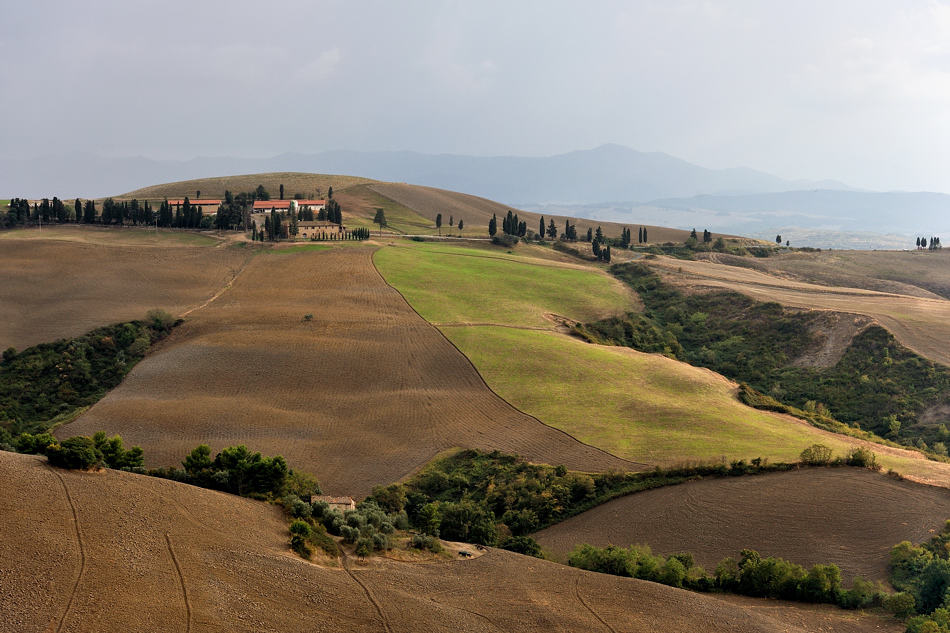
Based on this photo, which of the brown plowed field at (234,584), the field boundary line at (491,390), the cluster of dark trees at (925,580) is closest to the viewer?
the brown plowed field at (234,584)

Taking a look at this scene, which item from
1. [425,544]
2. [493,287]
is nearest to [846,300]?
[493,287]

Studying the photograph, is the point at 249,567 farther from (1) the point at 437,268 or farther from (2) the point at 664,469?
(1) the point at 437,268

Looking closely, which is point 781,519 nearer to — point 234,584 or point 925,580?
point 925,580

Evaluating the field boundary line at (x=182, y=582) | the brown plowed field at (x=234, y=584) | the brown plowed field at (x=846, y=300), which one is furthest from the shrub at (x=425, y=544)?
the brown plowed field at (x=846, y=300)

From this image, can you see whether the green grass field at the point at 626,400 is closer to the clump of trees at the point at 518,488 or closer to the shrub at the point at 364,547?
the clump of trees at the point at 518,488

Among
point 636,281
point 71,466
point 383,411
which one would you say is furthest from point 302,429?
point 636,281

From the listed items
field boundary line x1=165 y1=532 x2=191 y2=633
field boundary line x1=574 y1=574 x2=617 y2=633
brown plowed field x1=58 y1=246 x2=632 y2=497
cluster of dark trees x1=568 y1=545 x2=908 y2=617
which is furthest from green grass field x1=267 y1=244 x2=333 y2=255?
field boundary line x1=574 y1=574 x2=617 y2=633
